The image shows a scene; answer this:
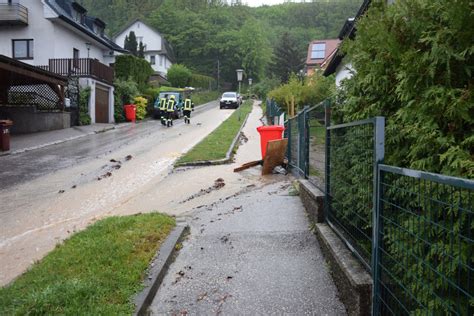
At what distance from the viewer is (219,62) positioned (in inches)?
3716

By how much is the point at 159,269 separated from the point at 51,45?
3069cm

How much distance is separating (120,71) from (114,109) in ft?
18.8

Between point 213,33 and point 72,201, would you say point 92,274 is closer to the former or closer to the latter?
point 72,201

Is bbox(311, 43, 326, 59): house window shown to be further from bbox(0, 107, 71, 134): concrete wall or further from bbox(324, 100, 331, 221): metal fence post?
bbox(324, 100, 331, 221): metal fence post

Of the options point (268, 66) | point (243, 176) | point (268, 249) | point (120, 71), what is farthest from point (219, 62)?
point (268, 249)

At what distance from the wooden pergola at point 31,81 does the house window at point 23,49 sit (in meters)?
5.86

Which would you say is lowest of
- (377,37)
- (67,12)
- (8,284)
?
(8,284)

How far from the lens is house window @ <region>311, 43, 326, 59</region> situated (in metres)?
58.8

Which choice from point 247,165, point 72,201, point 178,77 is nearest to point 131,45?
point 178,77

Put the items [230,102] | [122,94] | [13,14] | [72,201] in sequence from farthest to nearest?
[230,102], [122,94], [13,14], [72,201]

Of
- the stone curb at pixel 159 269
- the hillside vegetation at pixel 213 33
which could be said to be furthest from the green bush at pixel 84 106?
the hillside vegetation at pixel 213 33

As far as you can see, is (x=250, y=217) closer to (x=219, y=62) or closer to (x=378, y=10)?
(x=378, y=10)

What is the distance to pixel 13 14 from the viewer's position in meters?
31.4

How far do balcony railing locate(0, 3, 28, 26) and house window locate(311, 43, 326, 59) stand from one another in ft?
121
